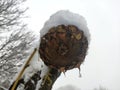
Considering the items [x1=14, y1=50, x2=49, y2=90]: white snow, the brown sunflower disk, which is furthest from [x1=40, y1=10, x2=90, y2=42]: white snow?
[x1=14, y1=50, x2=49, y2=90]: white snow

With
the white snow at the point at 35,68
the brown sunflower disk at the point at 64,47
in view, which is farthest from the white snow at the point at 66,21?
the white snow at the point at 35,68

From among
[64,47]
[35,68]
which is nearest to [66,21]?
[64,47]

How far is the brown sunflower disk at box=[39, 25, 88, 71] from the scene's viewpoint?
1.48 m

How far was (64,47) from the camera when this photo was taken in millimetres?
1468

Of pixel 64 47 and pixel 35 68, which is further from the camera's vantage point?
pixel 35 68

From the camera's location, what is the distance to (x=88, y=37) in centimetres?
154

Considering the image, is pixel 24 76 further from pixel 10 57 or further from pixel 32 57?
pixel 10 57

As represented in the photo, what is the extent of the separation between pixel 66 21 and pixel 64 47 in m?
0.15

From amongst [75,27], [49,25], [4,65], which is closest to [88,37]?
[75,27]

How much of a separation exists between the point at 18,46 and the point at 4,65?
4.67 feet

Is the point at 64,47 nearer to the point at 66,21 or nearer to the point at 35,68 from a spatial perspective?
the point at 66,21

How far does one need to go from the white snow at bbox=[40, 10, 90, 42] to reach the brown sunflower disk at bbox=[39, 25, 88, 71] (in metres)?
0.03

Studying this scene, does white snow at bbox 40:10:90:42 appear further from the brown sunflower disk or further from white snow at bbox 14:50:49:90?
white snow at bbox 14:50:49:90

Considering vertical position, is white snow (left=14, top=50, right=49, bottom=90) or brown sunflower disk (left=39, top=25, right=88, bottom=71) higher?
brown sunflower disk (left=39, top=25, right=88, bottom=71)
